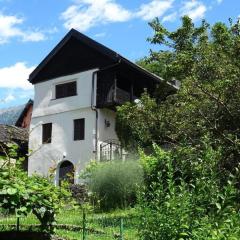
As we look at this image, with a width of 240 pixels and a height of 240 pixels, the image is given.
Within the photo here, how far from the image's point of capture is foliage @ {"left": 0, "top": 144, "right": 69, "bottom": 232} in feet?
27.9

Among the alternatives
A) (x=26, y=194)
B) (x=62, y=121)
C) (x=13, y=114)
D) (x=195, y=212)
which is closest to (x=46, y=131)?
(x=62, y=121)

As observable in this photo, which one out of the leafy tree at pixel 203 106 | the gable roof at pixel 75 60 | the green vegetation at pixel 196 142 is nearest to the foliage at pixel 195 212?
the green vegetation at pixel 196 142

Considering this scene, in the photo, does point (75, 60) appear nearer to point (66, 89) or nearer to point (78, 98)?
point (66, 89)

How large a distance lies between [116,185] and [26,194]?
10.5 m

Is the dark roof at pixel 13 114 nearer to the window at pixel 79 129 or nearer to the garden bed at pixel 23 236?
the window at pixel 79 129

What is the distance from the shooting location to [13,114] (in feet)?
146

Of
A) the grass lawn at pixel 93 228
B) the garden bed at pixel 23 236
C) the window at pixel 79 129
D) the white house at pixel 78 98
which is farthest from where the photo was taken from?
the window at pixel 79 129

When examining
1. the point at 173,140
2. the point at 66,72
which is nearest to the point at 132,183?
the point at 173,140

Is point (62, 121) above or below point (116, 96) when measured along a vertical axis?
below

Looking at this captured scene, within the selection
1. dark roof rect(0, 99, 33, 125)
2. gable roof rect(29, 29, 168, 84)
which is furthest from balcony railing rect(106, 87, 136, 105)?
dark roof rect(0, 99, 33, 125)

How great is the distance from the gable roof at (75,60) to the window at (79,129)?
2.95 m

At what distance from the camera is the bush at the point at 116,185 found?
18.9 m

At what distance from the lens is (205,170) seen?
6.99 meters

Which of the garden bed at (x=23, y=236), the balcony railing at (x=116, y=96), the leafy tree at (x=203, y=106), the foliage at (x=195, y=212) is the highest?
the balcony railing at (x=116, y=96)
